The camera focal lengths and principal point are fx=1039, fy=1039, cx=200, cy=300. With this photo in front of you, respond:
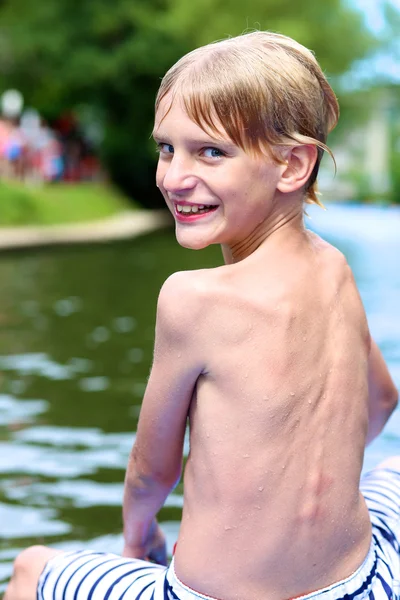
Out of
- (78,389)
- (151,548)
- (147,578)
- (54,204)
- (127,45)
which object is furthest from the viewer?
(127,45)

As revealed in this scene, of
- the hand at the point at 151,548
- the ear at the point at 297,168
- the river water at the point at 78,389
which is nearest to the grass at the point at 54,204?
the river water at the point at 78,389

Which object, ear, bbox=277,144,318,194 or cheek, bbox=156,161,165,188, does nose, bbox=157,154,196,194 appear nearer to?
cheek, bbox=156,161,165,188

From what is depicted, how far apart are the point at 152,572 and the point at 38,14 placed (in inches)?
1287

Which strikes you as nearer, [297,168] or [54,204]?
[297,168]

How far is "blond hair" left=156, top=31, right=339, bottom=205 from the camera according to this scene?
175 cm

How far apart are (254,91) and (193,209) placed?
0.25 metres

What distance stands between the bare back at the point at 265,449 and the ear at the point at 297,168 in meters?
0.15

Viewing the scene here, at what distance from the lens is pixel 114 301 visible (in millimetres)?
9586

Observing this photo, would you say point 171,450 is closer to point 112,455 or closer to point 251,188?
point 251,188

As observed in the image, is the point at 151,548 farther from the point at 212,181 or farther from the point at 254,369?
the point at 212,181

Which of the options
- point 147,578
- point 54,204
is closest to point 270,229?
point 147,578

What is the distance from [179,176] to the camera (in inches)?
72.4

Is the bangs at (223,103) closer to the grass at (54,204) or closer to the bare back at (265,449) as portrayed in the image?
the bare back at (265,449)

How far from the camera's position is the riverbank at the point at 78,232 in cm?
1775
